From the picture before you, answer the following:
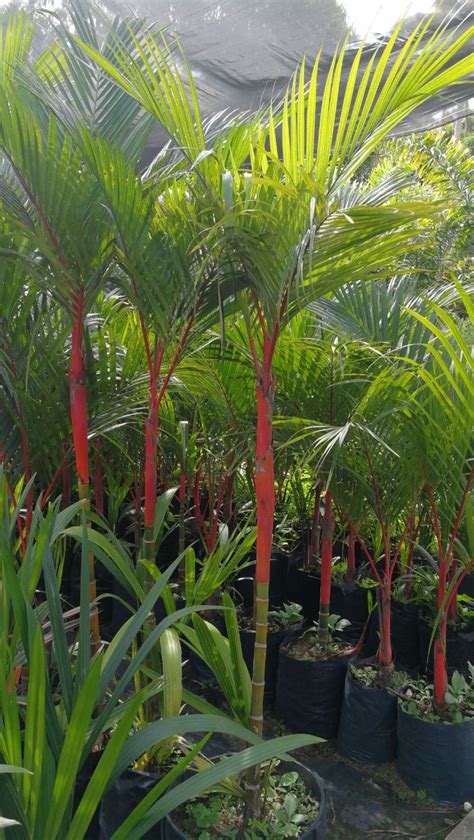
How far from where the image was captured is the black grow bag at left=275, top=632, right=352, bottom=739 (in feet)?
6.32

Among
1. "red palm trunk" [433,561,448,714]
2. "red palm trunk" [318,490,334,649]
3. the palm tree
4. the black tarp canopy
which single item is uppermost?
the black tarp canopy

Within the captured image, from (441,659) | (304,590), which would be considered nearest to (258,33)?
(304,590)

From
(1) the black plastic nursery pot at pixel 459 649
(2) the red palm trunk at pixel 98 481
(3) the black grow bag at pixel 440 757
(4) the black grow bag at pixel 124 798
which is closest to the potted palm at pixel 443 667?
(3) the black grow bag at pixel 440 757

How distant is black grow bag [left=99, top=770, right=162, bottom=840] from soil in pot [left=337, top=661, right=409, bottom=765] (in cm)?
64

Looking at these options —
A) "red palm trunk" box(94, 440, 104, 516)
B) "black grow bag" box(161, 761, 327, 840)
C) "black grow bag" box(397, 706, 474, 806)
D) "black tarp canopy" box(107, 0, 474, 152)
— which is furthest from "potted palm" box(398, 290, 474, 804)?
"black tarp canopy" box(107, 0, 474, 152)

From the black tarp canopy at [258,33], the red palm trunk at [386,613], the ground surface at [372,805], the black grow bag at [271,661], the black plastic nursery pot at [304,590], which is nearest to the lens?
the ground surface at [372,805]

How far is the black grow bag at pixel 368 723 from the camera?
5.94 feet

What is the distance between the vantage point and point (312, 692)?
1934mm

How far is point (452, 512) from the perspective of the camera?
62.6 inches

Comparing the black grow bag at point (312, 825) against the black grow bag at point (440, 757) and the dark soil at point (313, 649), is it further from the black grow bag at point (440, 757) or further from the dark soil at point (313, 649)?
the dark soil at point (313, 649)

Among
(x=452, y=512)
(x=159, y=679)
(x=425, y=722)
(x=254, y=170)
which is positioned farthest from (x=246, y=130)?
(x=425, y=722)

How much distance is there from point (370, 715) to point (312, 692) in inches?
7.1

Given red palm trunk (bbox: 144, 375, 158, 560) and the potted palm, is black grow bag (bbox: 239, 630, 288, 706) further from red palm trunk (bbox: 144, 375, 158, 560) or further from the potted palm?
red palm trunk (bbox: 144, 375, 158, 560)

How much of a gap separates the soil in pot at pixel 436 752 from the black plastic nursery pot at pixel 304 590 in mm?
745
